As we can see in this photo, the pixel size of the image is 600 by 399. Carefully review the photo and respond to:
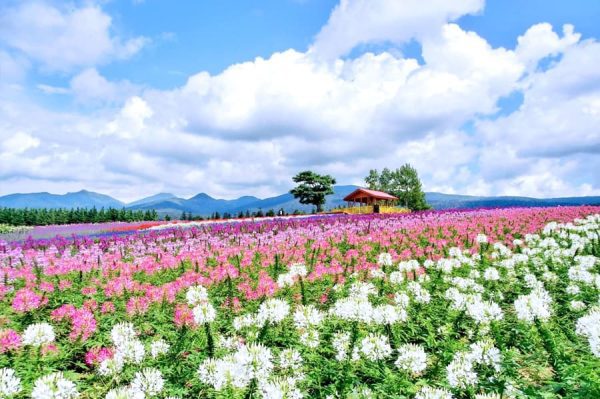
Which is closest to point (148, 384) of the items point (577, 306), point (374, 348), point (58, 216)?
point (374, 348)

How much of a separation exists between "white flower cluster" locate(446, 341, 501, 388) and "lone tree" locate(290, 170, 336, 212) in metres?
59.8

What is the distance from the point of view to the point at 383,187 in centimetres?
8569

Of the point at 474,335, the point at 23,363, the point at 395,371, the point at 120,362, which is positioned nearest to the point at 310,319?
the point at 395,371

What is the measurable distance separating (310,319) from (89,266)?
24.9 feet

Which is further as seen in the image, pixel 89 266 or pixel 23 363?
pixel 89 266

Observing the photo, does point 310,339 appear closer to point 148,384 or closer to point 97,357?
point 148,384

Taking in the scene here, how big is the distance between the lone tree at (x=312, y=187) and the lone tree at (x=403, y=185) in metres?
21.1

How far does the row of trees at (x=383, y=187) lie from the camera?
211 ft

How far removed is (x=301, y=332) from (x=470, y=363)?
215cm

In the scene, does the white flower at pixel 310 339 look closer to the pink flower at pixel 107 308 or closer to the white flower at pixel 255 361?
the white flower at pixel 255 361

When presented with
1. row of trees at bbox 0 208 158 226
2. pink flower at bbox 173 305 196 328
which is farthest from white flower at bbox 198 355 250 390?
row of trees at bbox 0 208 158 226

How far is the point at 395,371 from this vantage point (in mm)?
4801

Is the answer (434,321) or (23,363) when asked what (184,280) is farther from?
(434,321)

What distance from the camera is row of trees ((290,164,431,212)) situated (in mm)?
64250
